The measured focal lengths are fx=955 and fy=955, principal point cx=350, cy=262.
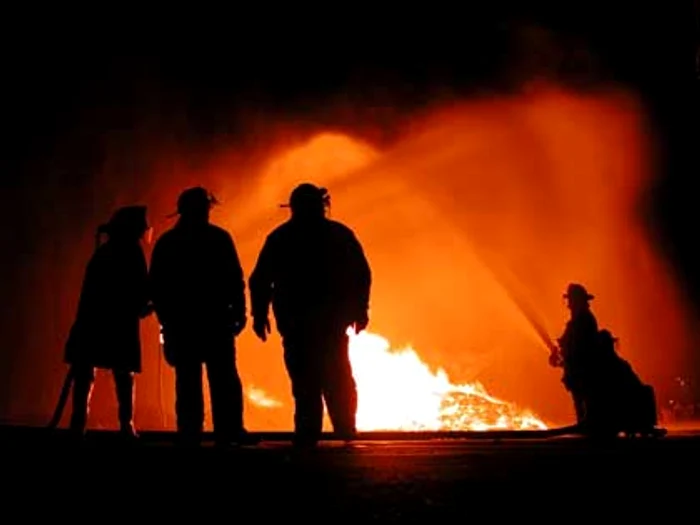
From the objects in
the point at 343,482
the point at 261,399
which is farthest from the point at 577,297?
the point at 261,399

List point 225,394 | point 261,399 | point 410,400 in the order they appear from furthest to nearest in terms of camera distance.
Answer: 1. point 261,399
2. point 410,400
3. point 225,394

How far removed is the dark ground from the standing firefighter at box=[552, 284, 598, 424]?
198 inches

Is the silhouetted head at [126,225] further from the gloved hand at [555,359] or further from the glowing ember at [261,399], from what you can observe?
the glowing ember at [261,399]

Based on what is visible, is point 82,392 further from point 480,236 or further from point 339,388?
point 480,236

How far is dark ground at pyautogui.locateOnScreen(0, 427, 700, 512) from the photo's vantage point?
342cm

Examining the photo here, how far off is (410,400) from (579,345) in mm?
11698

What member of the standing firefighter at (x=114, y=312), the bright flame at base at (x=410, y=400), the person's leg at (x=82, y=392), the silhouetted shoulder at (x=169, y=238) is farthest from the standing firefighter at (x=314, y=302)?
the bright flame at base at (x=410, y=400)

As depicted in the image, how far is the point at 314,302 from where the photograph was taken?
7.45m

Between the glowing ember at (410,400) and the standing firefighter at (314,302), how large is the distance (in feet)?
42.5

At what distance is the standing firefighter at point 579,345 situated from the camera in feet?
34.2

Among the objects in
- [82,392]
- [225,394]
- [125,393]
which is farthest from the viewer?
[82,392]

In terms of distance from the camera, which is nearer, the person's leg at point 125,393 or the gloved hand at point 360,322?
the gloved hand at point 360,322

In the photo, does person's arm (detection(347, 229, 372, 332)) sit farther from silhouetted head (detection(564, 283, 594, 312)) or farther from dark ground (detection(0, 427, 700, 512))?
silhouetted head (detection(564, 283, 594, 312))

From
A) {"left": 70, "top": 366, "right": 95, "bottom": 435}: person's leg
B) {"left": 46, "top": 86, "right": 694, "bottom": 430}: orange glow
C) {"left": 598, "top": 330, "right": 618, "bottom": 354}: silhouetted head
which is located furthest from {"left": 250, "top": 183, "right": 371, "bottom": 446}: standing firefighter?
{"left": 46, "top": 86, "right": 694, "bottom": 430}: orange glow
